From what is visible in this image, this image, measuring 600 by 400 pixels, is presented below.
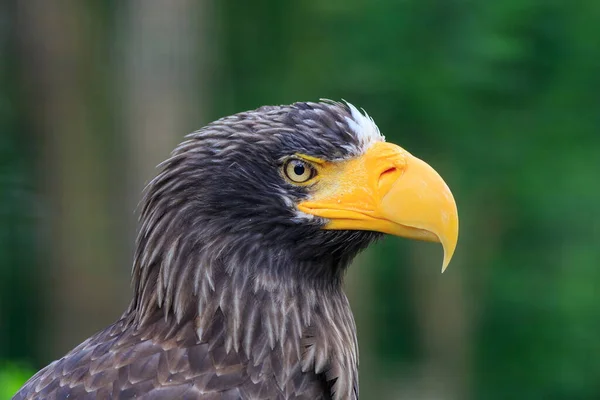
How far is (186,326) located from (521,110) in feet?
20.7

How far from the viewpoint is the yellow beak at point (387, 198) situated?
312 centimetres

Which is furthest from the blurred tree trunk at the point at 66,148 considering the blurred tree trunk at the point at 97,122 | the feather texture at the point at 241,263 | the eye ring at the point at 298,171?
the eye ring at the point at 298,171

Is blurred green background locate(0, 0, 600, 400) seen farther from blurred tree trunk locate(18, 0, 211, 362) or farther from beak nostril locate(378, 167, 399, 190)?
beak nostril locate(378, 167, 399, 190)

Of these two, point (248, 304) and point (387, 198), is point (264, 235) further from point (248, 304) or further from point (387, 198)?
point (387, 198)

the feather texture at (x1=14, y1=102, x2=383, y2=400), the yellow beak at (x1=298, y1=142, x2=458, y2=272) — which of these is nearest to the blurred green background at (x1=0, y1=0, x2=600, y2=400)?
the feather texture at (x1=14, y1=102, x2=383, y2=400)

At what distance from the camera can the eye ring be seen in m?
3.23

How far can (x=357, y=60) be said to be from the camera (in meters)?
8.20

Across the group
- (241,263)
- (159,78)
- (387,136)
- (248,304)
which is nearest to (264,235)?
(241,263)

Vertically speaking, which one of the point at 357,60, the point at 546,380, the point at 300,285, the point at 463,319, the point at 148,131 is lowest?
the point at 546,380

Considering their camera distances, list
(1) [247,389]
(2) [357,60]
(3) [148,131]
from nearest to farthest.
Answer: (1) [247,389], (3) [148,131], (2) [357,60]

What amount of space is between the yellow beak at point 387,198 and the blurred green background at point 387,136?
3.82 metres

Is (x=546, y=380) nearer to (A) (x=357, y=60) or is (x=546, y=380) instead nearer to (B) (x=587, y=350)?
(B) (x=587, y=350)

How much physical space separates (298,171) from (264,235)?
0.24 meters

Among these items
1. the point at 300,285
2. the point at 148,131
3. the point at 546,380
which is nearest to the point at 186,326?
the point at 300,285
